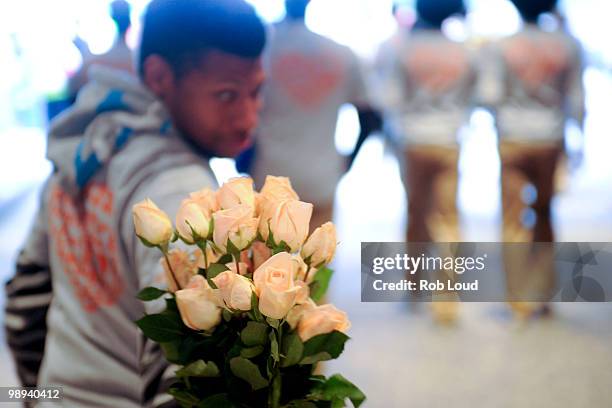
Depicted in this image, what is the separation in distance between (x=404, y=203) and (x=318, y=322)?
0.70 metres

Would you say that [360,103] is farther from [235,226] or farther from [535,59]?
[235,226]

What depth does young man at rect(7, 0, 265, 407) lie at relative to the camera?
1.54 metres

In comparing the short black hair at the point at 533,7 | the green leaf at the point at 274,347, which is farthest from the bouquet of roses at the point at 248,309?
the short black hair at the point at 533,7

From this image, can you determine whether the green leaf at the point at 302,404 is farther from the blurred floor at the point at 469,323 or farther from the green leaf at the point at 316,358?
the blurred floor at the point at 469,323

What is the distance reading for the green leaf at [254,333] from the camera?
981 millimetres

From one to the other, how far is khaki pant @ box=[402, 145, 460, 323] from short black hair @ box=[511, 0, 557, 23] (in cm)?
33

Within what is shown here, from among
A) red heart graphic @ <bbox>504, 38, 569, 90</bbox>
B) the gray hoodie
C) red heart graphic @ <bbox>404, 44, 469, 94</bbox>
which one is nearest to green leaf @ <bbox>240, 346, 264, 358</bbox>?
the gray hoodie

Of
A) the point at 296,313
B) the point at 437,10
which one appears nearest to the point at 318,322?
the point at 296,313

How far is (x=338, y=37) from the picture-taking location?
1.63 meters

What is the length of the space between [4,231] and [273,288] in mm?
930

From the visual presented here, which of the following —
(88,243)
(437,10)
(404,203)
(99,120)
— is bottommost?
(88,243)

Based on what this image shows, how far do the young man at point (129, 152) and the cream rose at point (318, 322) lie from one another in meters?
0.57

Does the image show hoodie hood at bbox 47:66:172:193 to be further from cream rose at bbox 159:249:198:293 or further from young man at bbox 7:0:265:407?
cream rose at bbox 159:249:198:293

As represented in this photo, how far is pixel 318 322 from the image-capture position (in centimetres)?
103
